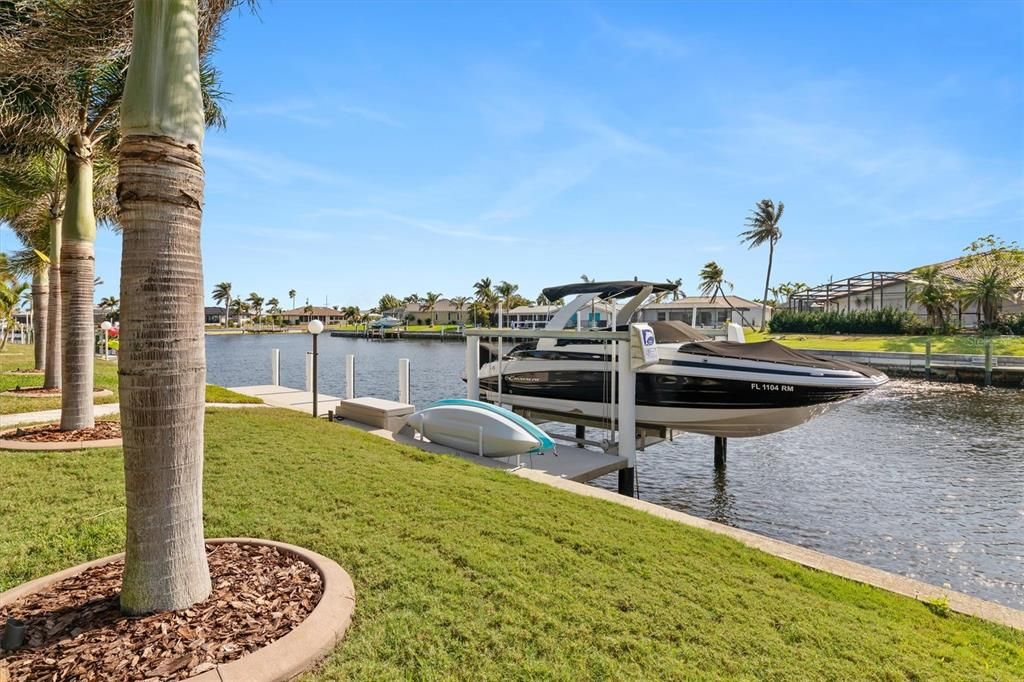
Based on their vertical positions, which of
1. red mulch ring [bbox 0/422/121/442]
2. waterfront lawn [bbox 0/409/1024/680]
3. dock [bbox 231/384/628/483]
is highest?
red mulch ring [bbox 0/422/121/442]

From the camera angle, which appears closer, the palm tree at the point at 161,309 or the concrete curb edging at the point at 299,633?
the concrete curb edging at the point at 299,633

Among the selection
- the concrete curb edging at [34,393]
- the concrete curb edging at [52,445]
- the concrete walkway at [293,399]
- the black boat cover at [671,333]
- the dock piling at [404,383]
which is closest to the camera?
the concrete curb edging at [52,445]

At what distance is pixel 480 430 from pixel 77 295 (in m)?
5.66

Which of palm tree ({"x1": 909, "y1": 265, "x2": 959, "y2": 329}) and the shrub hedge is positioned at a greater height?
palm tree ({"x1": 909, "y1": 265, "x2": 959, "y2": 329})

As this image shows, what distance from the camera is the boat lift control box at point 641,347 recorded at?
8.94 metres

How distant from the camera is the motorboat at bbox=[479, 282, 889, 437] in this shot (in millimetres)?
8852

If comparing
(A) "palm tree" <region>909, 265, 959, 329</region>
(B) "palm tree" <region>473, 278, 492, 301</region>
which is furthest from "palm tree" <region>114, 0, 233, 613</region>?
(B) "palm tree" <region>473, 278, 492, 301</region>

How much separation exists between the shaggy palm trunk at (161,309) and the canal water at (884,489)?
7.90m

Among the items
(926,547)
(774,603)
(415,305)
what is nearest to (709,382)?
(926,547)

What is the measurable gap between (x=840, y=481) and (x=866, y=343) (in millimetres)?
31644

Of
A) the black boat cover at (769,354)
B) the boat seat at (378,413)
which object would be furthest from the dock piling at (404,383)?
the black boat cover at (769,354)

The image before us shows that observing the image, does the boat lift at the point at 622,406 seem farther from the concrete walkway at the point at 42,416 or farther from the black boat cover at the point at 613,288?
the concrete walkway at the point at 42,416

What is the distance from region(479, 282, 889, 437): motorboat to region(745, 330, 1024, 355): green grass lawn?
27087mm

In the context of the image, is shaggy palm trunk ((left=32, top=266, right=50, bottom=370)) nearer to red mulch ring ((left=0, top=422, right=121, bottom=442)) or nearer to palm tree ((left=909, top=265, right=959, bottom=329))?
red mulch ring ((left=0, top=422, right=121, bottom=442))
